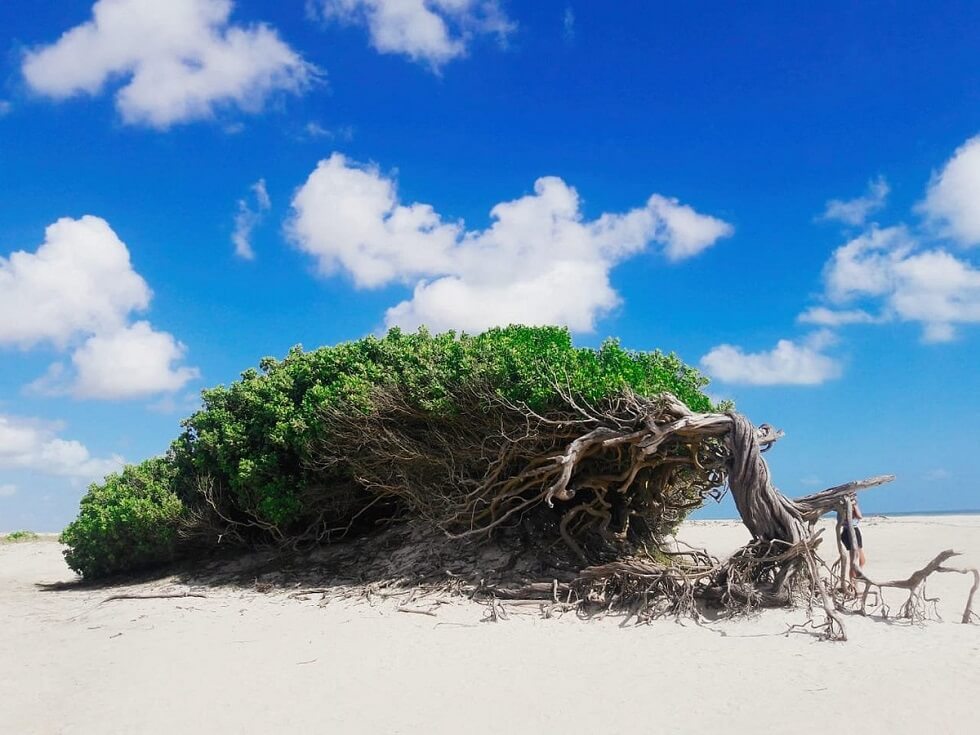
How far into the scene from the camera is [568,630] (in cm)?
1063

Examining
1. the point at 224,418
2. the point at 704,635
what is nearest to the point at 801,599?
the point at 704,635

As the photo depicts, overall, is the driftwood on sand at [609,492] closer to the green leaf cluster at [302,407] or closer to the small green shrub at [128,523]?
the green leaf cluster at [302,407]

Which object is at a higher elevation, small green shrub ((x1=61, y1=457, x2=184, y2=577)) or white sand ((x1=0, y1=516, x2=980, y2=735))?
small green shrub ((x1=61, y1=457, x2=184, y2=577))

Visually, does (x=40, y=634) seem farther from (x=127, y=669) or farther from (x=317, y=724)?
(x=317, y=724)

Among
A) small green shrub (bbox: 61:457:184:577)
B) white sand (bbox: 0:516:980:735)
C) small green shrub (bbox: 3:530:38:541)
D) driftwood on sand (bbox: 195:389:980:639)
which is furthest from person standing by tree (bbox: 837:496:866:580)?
small green shrub (bbox: 3:530:38:541)

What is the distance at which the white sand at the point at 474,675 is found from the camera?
24.3 feet

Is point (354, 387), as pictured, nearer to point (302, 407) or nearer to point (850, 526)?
point (302, 407)

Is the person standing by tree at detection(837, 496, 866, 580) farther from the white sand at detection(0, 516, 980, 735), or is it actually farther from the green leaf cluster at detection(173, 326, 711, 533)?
the green leaf cluster at detection(173, 326, 711, 533)

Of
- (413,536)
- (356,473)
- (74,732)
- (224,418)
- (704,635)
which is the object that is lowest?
(74,732)

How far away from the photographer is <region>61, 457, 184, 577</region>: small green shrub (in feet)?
55.0

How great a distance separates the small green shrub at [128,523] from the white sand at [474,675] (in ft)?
13.6

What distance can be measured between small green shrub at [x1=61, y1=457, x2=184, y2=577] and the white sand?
4159 mm

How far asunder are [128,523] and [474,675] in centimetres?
1153

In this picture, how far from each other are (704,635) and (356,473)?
779 centimetres
